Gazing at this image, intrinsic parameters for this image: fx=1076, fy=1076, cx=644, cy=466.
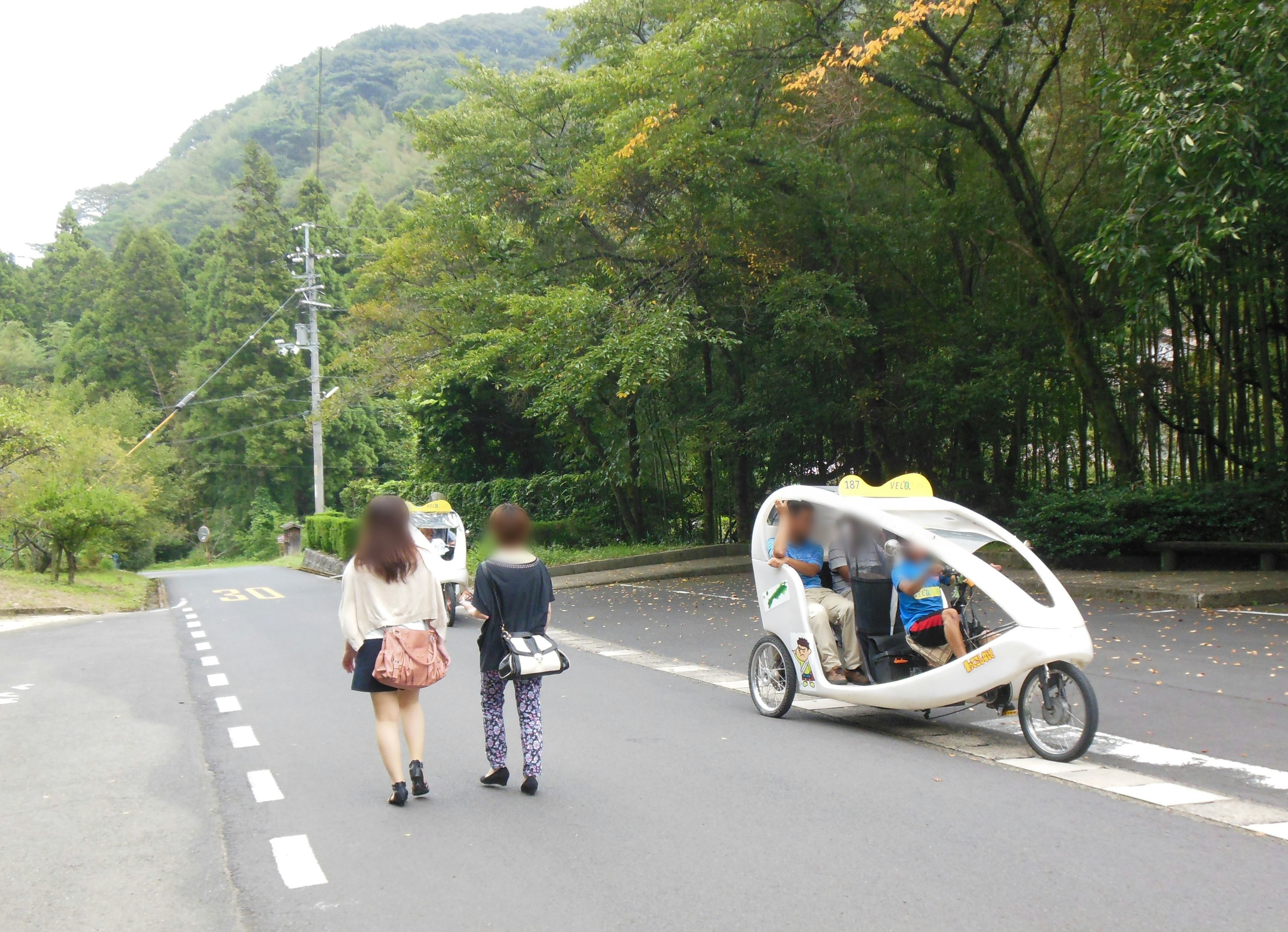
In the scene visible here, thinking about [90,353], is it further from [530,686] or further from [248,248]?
[530,686]

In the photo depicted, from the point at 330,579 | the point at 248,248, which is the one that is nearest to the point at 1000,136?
the point at 330,579

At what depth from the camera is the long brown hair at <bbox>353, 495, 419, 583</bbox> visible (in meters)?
5.72

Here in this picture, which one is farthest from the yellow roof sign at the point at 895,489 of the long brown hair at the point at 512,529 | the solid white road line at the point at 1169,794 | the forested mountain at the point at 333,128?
the forested mountain at the point at 333,128

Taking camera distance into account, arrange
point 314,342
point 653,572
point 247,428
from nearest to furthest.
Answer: point 653,572, point 314,342, point 247,428

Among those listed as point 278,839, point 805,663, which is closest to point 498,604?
point 278,839

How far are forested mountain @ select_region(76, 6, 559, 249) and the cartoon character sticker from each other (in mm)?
73022

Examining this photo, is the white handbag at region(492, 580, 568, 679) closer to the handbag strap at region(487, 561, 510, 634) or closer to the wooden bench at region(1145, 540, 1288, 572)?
the handbag strap at region(487, 561, 510, 634)

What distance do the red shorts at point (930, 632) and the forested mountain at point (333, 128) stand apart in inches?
2899

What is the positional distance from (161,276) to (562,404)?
54.0m

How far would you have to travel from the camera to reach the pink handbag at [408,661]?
563 cm

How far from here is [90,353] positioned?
65938mm

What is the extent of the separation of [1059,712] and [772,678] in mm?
2311

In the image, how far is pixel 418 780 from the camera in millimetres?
5938

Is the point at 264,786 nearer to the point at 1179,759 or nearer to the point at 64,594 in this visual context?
the point at 1179,759
